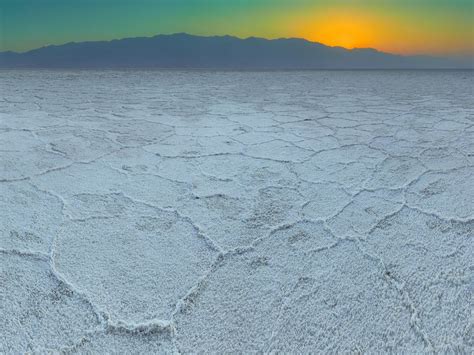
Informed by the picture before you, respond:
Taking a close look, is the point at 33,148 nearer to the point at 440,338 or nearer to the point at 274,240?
the point at 274,240

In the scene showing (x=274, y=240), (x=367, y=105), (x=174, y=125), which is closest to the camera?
(x=274, y=240)

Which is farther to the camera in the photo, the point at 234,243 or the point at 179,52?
the point at 179,52

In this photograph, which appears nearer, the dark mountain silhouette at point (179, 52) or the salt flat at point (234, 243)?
the salt flat at point (234, 243)

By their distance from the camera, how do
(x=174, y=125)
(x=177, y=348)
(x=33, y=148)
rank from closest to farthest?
(x=177, y=348)
(x=33, y=148)
(x=174, y=125)

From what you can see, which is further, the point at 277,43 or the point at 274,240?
the point at 277,43

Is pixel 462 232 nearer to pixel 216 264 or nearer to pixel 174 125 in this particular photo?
pixel 216 264

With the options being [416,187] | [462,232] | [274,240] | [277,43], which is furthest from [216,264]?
[277,43]

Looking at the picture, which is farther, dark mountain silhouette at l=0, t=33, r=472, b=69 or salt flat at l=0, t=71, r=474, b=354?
dark mountain silhouette at l=0, t=33, r=472, b=69
